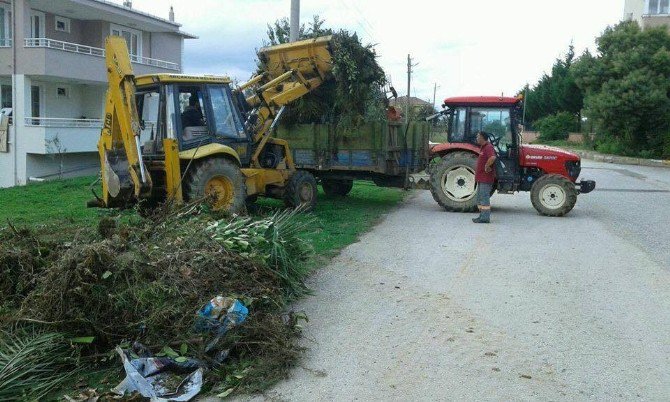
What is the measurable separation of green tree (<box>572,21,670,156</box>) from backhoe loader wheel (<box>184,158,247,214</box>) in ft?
94.6

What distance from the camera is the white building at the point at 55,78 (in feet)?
81.9

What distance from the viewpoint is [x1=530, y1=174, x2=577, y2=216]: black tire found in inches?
567

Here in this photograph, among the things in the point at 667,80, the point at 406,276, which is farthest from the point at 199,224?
Result: the point at 667,80

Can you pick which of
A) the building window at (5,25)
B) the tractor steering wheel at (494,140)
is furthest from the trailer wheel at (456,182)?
the building window at (5,25)

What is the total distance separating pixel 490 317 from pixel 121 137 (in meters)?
6.26

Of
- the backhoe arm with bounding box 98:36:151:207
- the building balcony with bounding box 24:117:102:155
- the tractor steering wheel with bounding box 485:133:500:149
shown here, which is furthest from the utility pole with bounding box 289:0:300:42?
the building balcony with bounding box 24:117:102:155

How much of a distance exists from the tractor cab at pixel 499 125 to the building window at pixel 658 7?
33794 mm

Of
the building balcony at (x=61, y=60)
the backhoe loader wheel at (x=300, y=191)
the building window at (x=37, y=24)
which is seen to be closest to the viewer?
the backhoe loader wheel at (x=300, y=191)

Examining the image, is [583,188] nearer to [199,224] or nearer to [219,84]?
[219,84]

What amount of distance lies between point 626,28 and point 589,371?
36814mm

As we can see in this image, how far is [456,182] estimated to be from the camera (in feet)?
49.8

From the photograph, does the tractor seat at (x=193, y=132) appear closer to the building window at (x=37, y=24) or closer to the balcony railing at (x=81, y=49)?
the balcony railing at (x=81, y=49)

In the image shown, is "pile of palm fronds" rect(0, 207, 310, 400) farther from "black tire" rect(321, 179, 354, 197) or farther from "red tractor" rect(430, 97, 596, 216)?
"black tire" rect(321, 179, 354, 197)

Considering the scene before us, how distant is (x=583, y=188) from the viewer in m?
15.1
